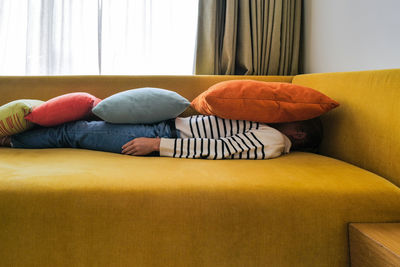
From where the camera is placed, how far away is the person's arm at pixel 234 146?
3.61 ft

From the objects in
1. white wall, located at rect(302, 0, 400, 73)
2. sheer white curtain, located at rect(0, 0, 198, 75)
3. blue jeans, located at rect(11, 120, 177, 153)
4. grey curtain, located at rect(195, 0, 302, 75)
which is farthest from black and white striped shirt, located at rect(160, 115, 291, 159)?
sheer white curtain, located at rect(0, 0, 198, 75)

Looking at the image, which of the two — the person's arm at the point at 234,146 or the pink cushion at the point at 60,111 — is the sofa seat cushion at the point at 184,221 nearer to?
the person's arm at the point at 234,146

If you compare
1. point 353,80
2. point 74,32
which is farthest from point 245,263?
point 74,32

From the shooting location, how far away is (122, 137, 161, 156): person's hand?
1169 mm

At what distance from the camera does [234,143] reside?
1.13 meters

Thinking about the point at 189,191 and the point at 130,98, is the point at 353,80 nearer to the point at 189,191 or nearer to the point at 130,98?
the point at 189,191

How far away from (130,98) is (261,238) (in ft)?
2.74

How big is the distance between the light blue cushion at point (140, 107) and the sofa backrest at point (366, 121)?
64cm

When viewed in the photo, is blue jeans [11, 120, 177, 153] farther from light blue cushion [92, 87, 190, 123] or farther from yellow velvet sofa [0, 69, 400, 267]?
yellow velvet sofa [0, 69, 400, 267]

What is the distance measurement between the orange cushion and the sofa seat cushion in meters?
0.41

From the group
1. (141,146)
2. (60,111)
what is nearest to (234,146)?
(141,146)

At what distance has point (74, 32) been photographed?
6.73 ft

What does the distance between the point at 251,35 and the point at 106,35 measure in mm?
1013

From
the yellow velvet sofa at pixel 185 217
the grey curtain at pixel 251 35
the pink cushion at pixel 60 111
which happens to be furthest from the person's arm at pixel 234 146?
the grey curtain at pixel 251 35
